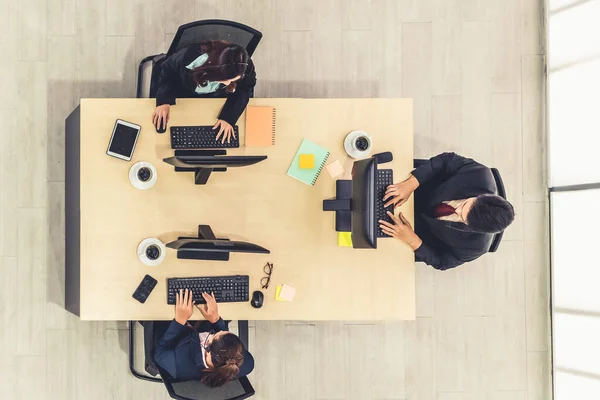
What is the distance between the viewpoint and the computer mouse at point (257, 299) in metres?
2.29

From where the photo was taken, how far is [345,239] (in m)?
2.33

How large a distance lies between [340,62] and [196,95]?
1092mm

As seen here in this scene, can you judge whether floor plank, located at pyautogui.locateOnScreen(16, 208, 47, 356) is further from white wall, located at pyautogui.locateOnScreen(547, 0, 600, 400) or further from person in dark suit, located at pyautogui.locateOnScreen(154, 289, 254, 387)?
white wall, located at pyautogui.locateOnScreen(547, 0, 600, 400)

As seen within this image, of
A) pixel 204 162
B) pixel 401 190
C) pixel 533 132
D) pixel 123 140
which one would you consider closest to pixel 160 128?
pixel 123 140

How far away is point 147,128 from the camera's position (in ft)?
7.48

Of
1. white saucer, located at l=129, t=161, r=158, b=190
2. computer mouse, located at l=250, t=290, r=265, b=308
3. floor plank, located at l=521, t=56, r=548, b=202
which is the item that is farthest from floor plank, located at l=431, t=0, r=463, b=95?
white saucer, located at l=129, t=161, r=158, b=190

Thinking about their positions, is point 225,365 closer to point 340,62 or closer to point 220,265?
point 220,265

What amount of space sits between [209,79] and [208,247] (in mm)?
718

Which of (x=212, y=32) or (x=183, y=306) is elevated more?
(x=212, y=32)

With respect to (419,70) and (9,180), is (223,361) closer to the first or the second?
(9,180)

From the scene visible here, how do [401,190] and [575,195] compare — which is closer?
[401,190]

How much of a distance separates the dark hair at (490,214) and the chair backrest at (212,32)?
1251 millimetres

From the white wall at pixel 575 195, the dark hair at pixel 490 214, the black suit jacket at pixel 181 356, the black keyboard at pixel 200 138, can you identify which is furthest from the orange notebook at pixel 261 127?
the white wall at pixel 575 195

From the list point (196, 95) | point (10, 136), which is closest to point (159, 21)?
point (196, 95)
